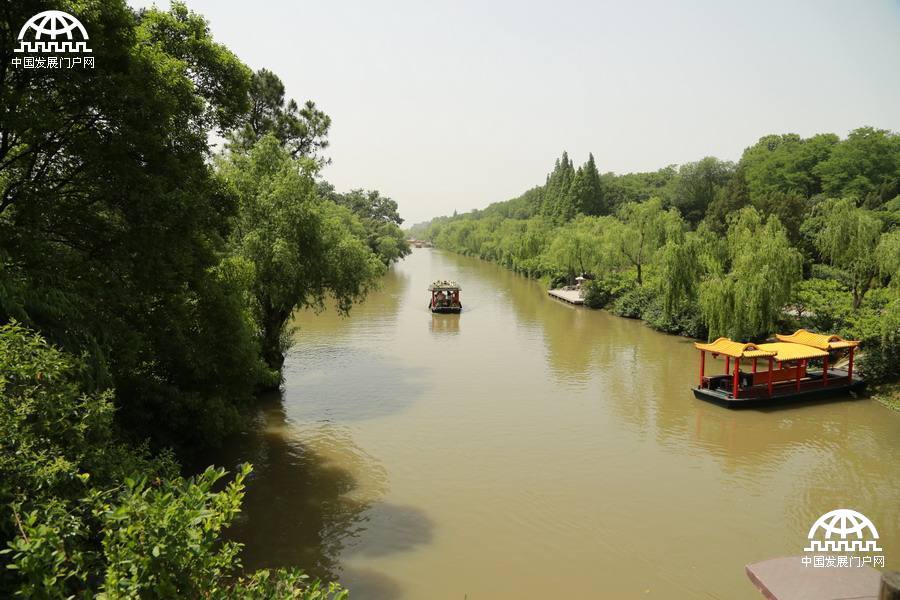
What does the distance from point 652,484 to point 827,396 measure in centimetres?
896

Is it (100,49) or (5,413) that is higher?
(100,49)

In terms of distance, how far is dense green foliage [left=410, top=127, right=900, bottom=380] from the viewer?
20.8 meters

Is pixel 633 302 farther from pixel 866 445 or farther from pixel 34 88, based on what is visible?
pixel 34 88

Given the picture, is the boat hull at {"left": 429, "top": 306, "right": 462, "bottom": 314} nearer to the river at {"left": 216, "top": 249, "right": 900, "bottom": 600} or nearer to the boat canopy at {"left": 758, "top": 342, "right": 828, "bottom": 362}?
the river at {"left": 216, "top": 249, "right": 900, "bottom": 600}

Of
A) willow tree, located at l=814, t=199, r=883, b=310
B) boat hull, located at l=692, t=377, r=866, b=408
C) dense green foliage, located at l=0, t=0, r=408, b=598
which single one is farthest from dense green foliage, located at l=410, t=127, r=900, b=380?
dense green foliage, located at l=0, t=0, r=408, b=598

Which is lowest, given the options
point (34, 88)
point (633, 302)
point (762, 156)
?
point (633, 302)

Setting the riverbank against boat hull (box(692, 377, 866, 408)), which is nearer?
boat hull (box(692, 377, 866, 408))

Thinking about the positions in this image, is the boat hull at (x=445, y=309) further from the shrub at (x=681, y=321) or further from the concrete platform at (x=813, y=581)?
the concrete platform at (x=813, y=581)

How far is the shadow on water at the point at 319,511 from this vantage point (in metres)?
9.41

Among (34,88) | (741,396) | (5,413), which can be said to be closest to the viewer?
(5,413)

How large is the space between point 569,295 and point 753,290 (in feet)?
66.1

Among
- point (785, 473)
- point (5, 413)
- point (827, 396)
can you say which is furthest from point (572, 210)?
point (5, 413)

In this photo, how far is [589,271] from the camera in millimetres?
40875

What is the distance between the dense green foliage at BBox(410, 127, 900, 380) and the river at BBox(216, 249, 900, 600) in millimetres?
3422
